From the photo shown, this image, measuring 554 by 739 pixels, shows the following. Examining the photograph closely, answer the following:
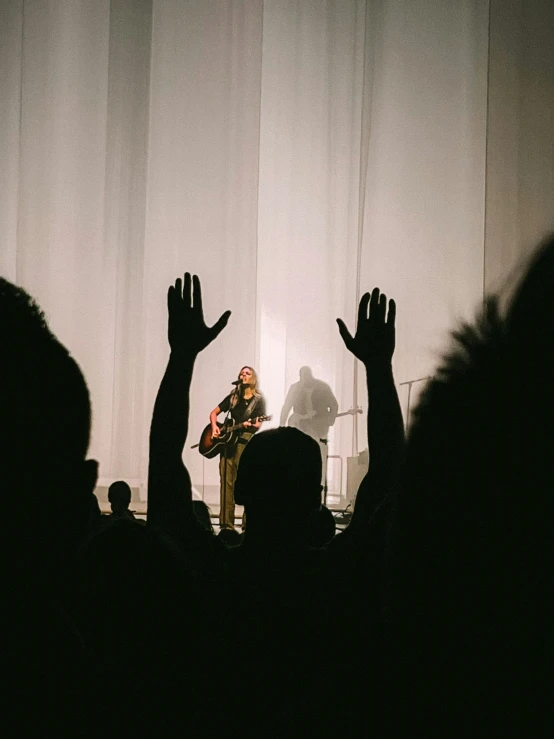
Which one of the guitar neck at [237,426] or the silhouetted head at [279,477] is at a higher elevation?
the guitar neck at [237,426]

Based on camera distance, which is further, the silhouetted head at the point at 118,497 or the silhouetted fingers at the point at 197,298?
the silhouetted head at the point at 118,497

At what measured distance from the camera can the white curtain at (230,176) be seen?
7.21 m

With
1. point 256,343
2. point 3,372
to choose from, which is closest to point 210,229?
point 256,343

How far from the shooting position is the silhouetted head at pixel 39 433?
43 centimetres

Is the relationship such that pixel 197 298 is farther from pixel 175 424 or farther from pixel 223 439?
pixel 223 439

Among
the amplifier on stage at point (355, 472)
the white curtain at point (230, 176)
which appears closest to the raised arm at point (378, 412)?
the amplifier on stage at point (355, 472)

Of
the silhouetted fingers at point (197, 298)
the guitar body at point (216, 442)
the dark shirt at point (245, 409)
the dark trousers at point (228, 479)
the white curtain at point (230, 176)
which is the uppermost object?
the white curtain at point (230, 176)

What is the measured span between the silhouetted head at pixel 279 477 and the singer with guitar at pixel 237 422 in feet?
15.3

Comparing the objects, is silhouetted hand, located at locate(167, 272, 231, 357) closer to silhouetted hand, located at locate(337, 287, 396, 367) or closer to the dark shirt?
silhouetted hand, located at locate(337, 287, 396, 367)

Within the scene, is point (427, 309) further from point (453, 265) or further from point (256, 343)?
point (256, 343)

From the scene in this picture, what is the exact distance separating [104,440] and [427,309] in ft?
11.2

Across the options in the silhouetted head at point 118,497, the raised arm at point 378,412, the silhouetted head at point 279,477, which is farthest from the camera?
the silhouetted head at point 118,497

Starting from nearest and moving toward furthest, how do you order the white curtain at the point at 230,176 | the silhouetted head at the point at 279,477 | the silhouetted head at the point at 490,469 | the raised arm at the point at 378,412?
the silhouetted head at the point at 490,469
the silhouetted head at the point at 279,477
the raised arm at the point at 378,412
the white curtain at the point at 230,176

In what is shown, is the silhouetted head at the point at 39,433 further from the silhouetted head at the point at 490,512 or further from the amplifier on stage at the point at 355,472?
the amplifier on stage at the point at 355,472
